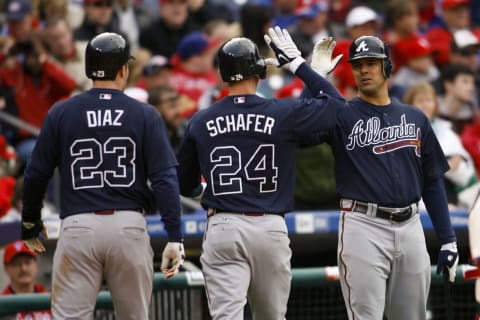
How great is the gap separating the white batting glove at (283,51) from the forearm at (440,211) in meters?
1.06

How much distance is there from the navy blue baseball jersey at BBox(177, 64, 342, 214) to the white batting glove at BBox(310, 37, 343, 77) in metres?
0.27

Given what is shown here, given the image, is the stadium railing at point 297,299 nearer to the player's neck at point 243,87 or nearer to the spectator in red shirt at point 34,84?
the player's neck at point 243,87

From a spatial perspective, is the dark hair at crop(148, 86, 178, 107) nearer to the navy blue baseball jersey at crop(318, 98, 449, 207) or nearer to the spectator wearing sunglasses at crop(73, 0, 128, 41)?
the spectator wearing sunglasses at crop(73, 0, 128, 41)

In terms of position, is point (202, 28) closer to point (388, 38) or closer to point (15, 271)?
point (388, 38)

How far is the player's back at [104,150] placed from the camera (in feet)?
21.0

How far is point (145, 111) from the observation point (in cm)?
648

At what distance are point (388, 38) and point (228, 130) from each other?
636 cm

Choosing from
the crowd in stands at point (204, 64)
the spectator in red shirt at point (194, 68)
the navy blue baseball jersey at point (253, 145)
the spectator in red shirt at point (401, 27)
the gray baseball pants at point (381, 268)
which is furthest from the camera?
the spectator in red shirt at point (401, 27)

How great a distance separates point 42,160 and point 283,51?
1.48 m

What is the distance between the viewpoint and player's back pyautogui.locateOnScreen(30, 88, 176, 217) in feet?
21.0

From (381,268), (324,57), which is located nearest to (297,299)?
(381,268)

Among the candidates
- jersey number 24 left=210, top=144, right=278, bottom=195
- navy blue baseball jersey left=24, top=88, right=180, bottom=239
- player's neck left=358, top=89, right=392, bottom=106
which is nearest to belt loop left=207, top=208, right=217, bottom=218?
jersey number 24 left=210, top=144, right=278, bottom=195

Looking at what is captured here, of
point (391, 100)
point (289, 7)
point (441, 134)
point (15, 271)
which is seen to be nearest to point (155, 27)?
point (289, 7)

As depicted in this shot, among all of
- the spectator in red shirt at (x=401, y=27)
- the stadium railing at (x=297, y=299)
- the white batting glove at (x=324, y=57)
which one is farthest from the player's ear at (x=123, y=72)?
the spectator in red shirt at (x=401, y=27)
